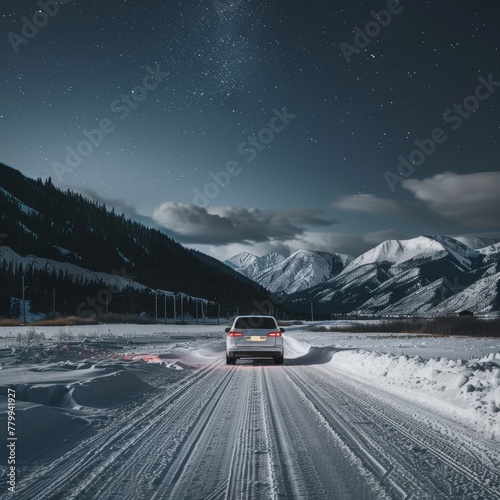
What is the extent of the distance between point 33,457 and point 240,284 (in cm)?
19141

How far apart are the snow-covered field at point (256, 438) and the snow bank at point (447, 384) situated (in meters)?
0.03

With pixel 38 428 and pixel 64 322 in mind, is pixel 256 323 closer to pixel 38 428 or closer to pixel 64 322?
pixel 38 428

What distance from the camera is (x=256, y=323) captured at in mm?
17391

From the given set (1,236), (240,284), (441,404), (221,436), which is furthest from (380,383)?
(240,284)

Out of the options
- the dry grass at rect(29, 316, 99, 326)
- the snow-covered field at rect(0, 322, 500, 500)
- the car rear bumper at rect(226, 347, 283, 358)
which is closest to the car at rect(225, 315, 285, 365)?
the car rear bumper at rect(226, 347, 283, 358)

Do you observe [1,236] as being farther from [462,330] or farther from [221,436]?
[221,436]

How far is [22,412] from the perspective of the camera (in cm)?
623

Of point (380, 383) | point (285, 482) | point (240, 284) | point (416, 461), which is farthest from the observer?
point (240, 284)

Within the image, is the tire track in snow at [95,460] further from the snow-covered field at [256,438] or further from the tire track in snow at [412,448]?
the tire track in snow at [412,448]

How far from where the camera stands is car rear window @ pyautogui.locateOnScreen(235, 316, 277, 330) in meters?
16.9

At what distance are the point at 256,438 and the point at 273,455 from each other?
793 mm

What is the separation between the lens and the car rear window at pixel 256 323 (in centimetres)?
1694

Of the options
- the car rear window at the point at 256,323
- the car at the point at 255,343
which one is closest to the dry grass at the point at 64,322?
the car rear window at the point at 256,323

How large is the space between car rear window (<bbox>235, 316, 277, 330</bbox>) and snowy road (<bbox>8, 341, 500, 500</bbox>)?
27.6 feet
